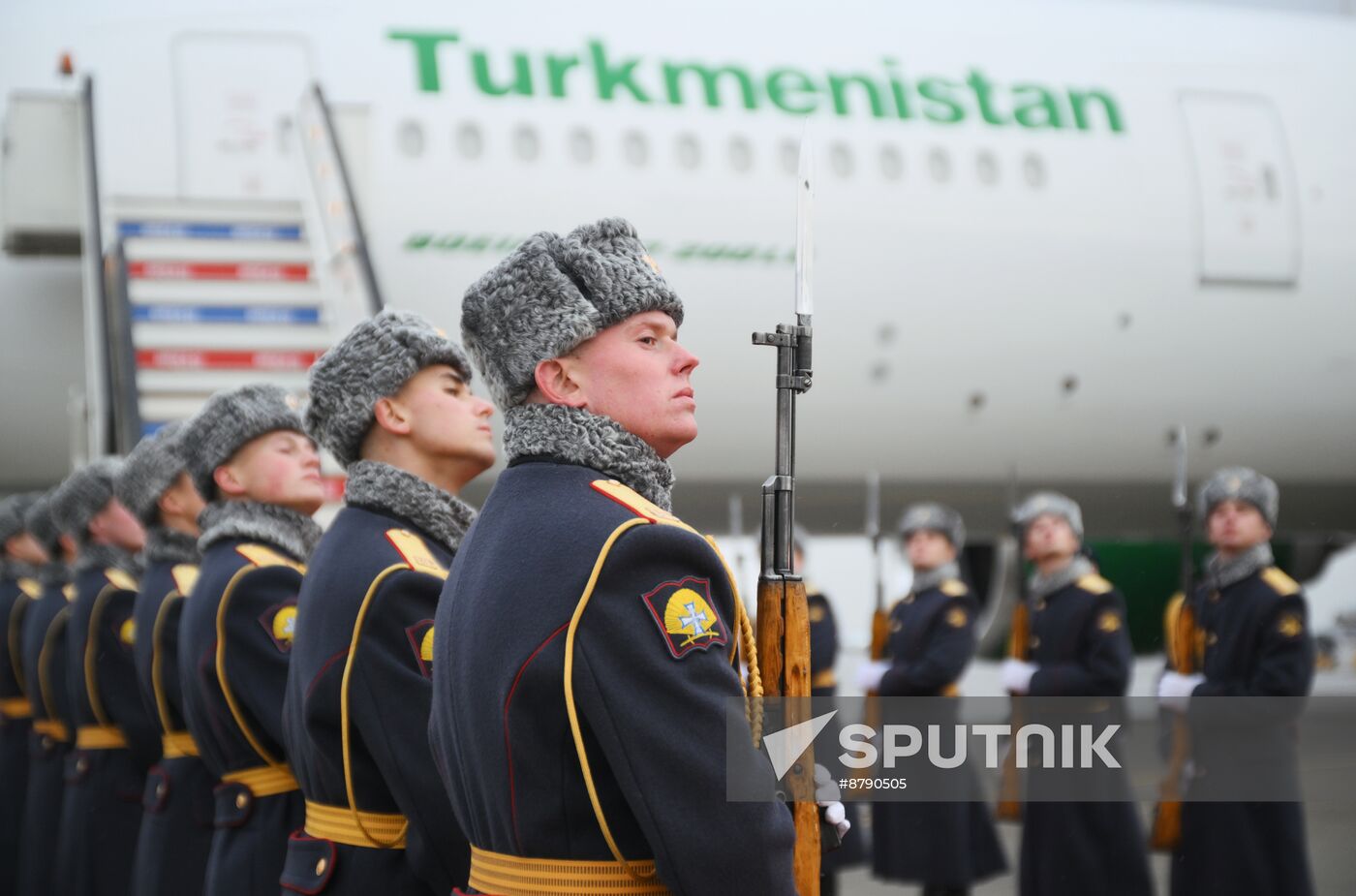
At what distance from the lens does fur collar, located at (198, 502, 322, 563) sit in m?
3.46

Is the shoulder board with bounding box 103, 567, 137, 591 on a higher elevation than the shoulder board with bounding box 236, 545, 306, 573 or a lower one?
higher

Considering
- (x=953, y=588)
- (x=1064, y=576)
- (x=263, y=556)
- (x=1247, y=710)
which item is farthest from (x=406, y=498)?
(x=953, y=588)

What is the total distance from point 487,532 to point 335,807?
2.80ft

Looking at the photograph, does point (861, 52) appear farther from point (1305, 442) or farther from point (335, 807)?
point (335, 807)

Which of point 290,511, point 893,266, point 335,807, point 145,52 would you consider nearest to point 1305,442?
point 893,266

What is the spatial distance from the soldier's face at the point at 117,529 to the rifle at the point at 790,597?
3335 mm

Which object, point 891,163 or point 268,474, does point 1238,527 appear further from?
point 891,163

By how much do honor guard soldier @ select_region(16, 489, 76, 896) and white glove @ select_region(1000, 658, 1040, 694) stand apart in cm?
293

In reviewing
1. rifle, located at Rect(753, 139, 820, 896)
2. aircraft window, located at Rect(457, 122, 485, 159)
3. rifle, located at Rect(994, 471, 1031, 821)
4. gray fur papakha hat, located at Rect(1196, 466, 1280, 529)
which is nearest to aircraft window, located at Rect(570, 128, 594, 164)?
aircraft window, located at Rect(457, 122, 485, 159)

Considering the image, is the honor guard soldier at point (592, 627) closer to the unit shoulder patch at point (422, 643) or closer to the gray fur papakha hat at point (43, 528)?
the unit shoulder patch at point (422, 643)

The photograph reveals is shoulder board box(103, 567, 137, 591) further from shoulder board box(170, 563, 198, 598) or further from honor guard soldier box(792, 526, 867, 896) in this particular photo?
honor guard soldier box(792, 526, 867, 896)

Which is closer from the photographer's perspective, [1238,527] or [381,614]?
[381,614]

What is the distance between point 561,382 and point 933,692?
438 centimetres

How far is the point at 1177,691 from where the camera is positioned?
4.93 meters
